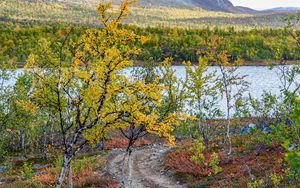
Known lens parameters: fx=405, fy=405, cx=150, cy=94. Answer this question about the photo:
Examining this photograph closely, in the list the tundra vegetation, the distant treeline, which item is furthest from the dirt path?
the distant treeline

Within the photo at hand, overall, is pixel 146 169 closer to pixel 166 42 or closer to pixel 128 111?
pixel 128 111

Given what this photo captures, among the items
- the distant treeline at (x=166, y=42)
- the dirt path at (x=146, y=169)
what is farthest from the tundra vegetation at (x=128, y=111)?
the distant treeline at (x=166, y=42)

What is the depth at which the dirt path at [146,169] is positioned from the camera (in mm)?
22180

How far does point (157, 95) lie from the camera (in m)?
13.4

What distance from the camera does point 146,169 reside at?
25.6m

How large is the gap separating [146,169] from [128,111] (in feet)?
42.7

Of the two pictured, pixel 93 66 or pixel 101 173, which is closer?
pixel 93 66

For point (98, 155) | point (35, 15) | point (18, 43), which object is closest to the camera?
point (98, 155)

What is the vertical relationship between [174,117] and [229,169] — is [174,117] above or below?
above

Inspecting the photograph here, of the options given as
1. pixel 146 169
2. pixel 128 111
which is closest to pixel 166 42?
pixel 146 169

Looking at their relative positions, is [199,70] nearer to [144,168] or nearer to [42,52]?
[144,168]

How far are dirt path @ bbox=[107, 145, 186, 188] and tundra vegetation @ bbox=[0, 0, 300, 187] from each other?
55 centimetres

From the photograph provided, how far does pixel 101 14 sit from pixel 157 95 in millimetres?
3364

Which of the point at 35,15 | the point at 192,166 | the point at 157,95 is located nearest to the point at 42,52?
the point at 157,95
